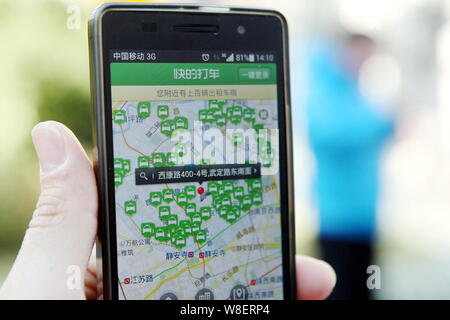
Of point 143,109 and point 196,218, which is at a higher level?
point 143,109

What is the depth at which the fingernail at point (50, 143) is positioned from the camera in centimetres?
91

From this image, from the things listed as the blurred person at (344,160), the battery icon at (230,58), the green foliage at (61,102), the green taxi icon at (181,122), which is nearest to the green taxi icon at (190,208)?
the green taxi icon at (181,122)

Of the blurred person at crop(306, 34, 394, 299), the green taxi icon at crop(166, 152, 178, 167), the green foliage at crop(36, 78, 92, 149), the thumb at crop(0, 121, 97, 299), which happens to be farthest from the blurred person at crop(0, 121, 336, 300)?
the green foliage at crop(36, 78, 92, 149)

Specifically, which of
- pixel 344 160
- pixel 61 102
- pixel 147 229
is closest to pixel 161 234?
pixel 147 229

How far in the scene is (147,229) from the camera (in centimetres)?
90

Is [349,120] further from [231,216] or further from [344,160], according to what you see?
[231,216]

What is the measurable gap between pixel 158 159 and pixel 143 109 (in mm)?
70

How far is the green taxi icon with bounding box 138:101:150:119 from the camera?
900mm

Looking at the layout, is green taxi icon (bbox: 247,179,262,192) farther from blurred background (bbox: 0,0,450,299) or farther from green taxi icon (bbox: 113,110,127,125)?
blurred background (bbox: 0,0,450,299)

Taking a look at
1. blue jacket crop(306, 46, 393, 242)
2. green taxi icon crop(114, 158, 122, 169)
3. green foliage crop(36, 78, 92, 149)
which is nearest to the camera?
green taxi icon crop(114, 158, 122, 169)

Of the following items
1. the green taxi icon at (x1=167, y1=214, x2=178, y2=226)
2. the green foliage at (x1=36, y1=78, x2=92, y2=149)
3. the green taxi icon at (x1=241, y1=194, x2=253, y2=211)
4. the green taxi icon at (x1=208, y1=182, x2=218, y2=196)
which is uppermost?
the green foliage at (x1=36, y1=78, x2=92, y2=149)

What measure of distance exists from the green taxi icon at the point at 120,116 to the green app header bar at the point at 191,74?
0.04 meters

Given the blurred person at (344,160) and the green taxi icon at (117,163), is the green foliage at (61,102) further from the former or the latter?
the green taxi icon at (117,163)
